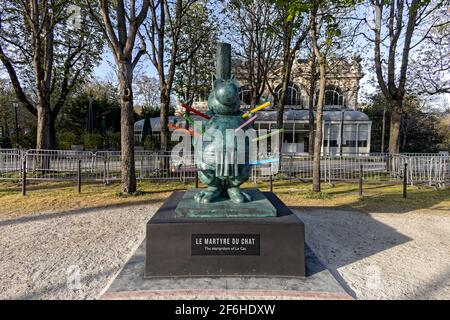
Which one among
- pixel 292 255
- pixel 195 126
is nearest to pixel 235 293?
pixel 292 255

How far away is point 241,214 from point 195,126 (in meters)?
1.42

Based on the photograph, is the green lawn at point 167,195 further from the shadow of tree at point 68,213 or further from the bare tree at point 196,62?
the bare tree at point 196,62

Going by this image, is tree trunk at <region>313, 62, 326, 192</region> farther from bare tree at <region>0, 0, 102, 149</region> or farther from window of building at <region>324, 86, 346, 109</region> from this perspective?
window of building at <region>324, 86, 346, 109</region>

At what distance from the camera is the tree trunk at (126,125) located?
27.1ft

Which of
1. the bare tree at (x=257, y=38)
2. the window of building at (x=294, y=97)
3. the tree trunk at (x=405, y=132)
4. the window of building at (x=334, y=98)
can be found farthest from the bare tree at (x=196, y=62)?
the tree trunk at (x=405, y=132)

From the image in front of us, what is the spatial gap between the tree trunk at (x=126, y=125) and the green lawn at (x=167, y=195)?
1.66ft

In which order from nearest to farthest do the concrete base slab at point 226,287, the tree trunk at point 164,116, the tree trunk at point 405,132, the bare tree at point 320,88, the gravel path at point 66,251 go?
1. the concrete base slab at point 226,287
2. the gravel path at point 66,251
3. the bare tree at point 320,88
4. the tree trunk at point 164,116
5. the tree trunk at point 405,132

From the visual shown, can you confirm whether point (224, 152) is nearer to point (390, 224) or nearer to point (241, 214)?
point (241, 214)

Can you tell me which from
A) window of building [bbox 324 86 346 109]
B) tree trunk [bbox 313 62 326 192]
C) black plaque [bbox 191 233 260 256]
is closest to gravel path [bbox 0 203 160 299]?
black plaque [bbox 191 233 260 256]

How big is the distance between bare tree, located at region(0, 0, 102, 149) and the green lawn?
4.07m

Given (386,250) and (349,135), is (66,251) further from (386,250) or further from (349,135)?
(349,135)

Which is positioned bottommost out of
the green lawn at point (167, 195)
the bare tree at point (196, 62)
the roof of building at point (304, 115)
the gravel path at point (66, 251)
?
the gravel path at point (66, 251)

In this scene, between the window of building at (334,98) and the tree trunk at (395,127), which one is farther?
the window of building at (334,98)

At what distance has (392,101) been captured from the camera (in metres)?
13.4
